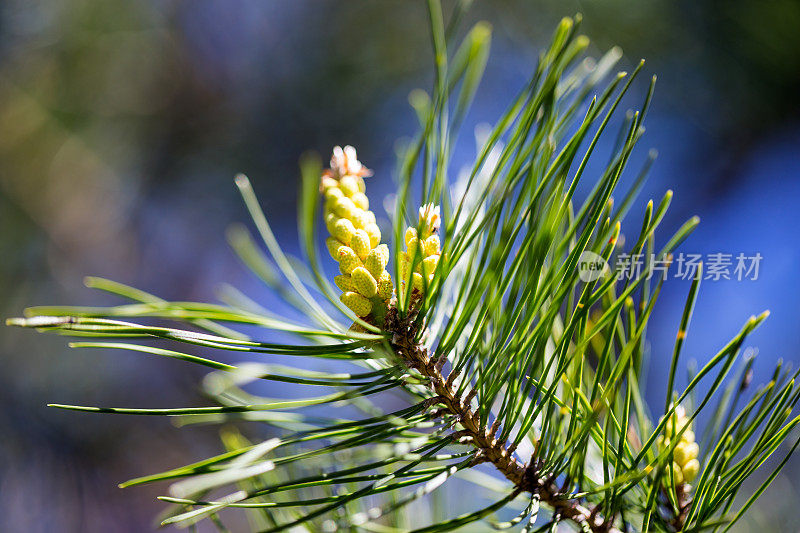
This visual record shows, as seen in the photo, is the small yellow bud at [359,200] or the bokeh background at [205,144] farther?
the bokeh background at [205,144]

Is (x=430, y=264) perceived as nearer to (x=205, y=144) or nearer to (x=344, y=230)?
(x=344, y=230)

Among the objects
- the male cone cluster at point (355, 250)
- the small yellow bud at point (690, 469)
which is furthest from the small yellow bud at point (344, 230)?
the small yellow bud at point (690, 469)

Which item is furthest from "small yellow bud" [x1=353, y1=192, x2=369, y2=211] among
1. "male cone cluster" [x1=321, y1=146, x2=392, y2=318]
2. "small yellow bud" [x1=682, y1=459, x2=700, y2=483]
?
"small yellow bud" [x1=682, y1=459, x2=700, y2=483]

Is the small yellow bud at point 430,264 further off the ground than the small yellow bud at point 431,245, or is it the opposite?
the small yellow bud at point 431,245

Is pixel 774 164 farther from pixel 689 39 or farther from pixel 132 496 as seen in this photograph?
pixel 132 496

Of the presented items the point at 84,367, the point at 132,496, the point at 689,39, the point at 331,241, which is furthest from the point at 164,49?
the point at 331,241

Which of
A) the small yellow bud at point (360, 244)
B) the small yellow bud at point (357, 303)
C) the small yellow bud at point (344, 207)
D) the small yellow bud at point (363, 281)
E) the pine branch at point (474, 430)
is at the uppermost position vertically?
the small yellow bud at point (344, 207)

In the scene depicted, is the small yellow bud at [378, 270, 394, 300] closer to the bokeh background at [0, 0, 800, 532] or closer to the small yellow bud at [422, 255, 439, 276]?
the small yellow bud at [422, 255, 439, 276]

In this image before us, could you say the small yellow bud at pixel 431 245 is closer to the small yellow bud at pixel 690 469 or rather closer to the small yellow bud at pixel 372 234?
the small yellow bud at pixel 372 234
